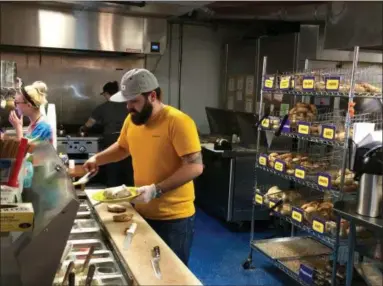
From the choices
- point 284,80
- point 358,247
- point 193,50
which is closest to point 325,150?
point 284,80

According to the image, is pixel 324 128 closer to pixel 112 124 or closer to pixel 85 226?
pixel 85 226

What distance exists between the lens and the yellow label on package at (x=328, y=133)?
2.80m

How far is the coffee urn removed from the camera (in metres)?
2.39

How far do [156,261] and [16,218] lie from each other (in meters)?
0.55

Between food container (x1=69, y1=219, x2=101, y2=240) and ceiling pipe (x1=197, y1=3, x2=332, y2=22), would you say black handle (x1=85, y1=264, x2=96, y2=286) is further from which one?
ceiling pipe (x1=197, y1=3, x2=332, y2=22)

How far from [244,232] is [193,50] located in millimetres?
2681

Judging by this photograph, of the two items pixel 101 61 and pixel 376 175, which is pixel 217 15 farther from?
pixel 376 175

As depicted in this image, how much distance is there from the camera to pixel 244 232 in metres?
4.61

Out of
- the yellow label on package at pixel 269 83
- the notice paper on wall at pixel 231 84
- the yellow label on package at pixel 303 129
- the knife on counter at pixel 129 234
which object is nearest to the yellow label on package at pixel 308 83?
the yellow label on package at pixel 303 129

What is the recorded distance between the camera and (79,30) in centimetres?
491

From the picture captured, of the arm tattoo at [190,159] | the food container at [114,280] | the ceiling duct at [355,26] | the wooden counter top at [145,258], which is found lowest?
the food container at [114,280]

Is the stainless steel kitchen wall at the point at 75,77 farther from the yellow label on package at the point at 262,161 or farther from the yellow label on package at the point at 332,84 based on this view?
the yellow label on package at the point at 332,84

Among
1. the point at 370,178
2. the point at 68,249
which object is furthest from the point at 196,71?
the point at 68,249

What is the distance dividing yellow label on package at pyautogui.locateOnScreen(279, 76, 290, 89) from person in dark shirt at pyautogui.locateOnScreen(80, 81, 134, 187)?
2.00 m
